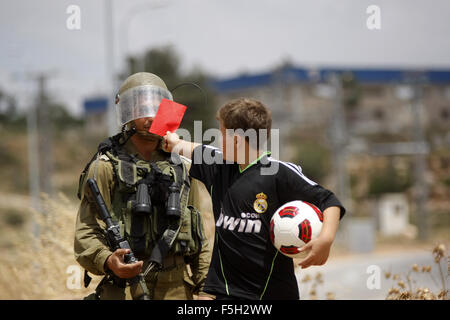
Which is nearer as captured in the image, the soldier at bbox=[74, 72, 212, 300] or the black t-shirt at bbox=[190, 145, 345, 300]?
the black t-shirt at bbox=[190, 145, 345, 300]

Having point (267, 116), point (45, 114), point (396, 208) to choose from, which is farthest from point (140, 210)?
point (396, 208)

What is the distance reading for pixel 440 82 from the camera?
6625 cm

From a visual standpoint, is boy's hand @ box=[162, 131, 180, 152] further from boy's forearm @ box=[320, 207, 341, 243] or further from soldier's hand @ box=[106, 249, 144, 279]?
boy's forearm @ box=[320, 207, 341, 243]

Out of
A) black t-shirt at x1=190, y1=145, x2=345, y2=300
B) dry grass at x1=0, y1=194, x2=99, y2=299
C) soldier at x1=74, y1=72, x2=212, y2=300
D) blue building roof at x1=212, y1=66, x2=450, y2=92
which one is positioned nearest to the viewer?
black t-shirt at x1=190, y1=145, x2=345, y2=300

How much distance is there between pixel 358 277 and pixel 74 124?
54.5 metres

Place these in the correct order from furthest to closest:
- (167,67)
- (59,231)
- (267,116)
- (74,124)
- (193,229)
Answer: (74,124)
(167,67)
(59,231)
(193,229)
(267,116)

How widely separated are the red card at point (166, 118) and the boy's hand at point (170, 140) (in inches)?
1.4

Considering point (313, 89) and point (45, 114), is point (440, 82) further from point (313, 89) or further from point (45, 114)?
point (45, 114)

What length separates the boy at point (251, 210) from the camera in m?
3.47

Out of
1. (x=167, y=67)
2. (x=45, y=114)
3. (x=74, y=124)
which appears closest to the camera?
(x=45, y=114)

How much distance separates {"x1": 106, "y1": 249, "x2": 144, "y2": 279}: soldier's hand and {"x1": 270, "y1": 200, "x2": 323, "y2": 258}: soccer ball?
33.1 inches

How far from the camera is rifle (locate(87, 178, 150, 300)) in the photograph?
11.9ft

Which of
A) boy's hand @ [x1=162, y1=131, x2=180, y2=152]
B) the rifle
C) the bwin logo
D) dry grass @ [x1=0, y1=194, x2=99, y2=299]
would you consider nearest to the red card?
boy's hand @ [x1=162, y1=131, x2=180, y2=152]

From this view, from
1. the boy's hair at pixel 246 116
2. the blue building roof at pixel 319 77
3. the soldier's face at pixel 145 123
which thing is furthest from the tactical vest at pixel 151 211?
the blue building roof at pixel 319 77
